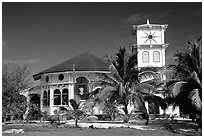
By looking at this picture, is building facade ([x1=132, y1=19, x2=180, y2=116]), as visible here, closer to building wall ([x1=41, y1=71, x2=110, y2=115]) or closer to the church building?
the church building

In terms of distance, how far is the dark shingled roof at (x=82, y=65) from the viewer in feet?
97.8

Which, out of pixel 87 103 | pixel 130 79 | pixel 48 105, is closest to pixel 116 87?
pixel 130 79

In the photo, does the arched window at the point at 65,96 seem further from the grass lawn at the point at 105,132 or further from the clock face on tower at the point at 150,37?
the grass lawn at the point at 105,132

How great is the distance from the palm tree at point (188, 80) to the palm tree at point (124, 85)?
3.74m

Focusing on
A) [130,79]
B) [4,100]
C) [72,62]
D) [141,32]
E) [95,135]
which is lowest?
[95,135]

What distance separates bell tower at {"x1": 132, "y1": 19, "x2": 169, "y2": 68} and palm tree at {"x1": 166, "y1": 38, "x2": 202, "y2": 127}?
14328mm

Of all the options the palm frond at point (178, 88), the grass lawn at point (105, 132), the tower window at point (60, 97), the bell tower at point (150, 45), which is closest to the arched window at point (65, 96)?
the tower window at point (60, 97)

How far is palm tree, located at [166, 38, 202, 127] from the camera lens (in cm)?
1464

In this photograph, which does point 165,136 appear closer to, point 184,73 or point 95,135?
point 95,135

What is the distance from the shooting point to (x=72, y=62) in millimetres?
31672

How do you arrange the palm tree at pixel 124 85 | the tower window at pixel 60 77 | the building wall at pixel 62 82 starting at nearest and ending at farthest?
the palm tree at pixel 124 85, the building wall at pixel 62 82, the tower window at pixel 60 77

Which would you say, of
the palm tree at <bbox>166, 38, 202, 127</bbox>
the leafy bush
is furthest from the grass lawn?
the leafy bush

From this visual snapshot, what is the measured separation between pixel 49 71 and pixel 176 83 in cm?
1764

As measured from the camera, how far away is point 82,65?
30.3 metres
